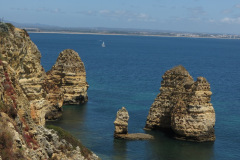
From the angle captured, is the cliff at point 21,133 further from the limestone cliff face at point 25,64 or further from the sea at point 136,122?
the sea at point 136,122

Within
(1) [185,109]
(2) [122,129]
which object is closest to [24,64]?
(2) [122,129]

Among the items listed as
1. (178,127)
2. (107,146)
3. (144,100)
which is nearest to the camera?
(107,146)

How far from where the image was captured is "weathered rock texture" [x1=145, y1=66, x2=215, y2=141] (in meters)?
54.8

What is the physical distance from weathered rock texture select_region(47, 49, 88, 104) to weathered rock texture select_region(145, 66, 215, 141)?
22.9 meters

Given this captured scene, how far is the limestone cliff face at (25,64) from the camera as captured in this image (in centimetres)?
4088

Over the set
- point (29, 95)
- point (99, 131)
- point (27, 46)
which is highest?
point (27, 46)

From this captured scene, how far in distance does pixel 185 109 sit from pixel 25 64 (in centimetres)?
2221

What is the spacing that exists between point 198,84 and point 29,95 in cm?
2366

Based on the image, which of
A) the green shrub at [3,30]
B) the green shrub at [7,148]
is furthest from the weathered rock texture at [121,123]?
the green shrub at [7,148]

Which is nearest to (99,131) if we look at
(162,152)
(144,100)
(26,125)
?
(162,152)

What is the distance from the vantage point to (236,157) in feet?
162

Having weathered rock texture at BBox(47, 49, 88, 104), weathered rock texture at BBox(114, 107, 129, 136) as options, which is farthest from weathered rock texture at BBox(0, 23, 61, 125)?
weathered rock texture at BBox(47, 49, 88, 104)

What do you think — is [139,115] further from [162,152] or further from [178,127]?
[162,152]

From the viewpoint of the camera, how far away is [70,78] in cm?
7925
